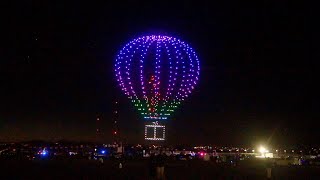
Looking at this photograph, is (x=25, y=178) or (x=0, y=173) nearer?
(x=25, y=178)

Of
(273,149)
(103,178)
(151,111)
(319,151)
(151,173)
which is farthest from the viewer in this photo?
(273,149)

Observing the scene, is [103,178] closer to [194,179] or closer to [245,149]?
[194,179]

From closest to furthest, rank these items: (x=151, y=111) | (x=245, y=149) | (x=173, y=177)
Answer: (x=173, y=177) → (x=151, y=111) → (x=245, y=149)

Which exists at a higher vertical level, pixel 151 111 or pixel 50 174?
pixel 151 111

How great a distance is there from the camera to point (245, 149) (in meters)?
118

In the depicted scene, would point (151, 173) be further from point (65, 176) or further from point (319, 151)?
point (319, 151)

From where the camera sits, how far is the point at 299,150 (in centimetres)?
9619

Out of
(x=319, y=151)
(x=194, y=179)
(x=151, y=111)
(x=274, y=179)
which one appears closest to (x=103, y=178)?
(x=194, y=179)

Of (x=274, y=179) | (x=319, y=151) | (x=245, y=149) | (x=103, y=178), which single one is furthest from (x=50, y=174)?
(x=245, y=149)

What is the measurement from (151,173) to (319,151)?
72.0 m

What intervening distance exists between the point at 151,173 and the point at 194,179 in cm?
218

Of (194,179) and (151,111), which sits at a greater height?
(151,111)

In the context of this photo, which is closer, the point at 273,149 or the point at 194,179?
the point at 194,179

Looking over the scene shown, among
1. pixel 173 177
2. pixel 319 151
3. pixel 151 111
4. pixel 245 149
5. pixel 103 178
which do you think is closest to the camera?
pixel 103 178
